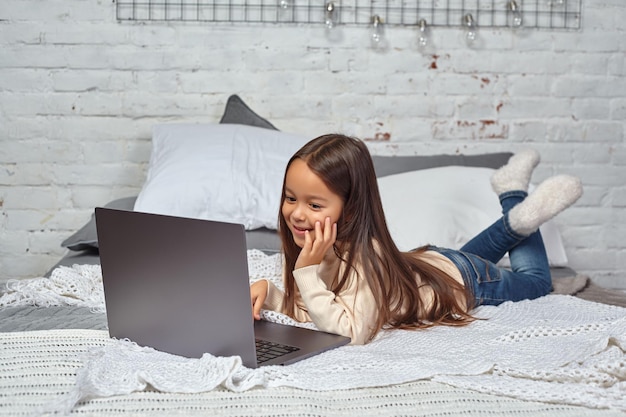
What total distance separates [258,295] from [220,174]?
781 mm

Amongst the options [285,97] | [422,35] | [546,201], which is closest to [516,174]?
[546,201]

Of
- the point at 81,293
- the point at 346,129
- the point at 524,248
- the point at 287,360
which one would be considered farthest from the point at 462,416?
the point at 346,129

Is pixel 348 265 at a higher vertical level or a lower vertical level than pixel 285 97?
lower

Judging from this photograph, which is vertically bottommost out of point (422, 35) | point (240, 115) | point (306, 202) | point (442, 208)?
point (442, 208)

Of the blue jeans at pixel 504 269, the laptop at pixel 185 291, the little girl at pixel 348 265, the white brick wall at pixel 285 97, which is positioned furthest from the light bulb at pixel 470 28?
the laptop at pixel 185 291

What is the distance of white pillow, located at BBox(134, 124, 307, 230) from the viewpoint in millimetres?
2094

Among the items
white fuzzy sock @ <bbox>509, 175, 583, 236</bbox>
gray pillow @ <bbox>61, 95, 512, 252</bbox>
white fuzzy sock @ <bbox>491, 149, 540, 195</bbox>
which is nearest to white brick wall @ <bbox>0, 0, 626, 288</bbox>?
gray pillow @ <bbox>61, 95, 512, 252</bbox>

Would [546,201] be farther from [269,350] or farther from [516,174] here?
[269,350]

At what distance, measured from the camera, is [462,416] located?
938 mm

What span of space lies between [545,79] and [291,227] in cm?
166

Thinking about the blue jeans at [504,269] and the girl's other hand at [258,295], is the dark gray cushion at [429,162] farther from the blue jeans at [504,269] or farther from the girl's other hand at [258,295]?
the girl's other hand at [258,295]

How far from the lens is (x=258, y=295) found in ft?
4.67

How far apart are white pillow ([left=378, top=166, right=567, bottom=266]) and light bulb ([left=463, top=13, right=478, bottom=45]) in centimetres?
63

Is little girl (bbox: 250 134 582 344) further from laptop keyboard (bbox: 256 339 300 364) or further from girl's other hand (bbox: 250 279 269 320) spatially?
laptop keyboard (bbox: 256 339 300 364)
